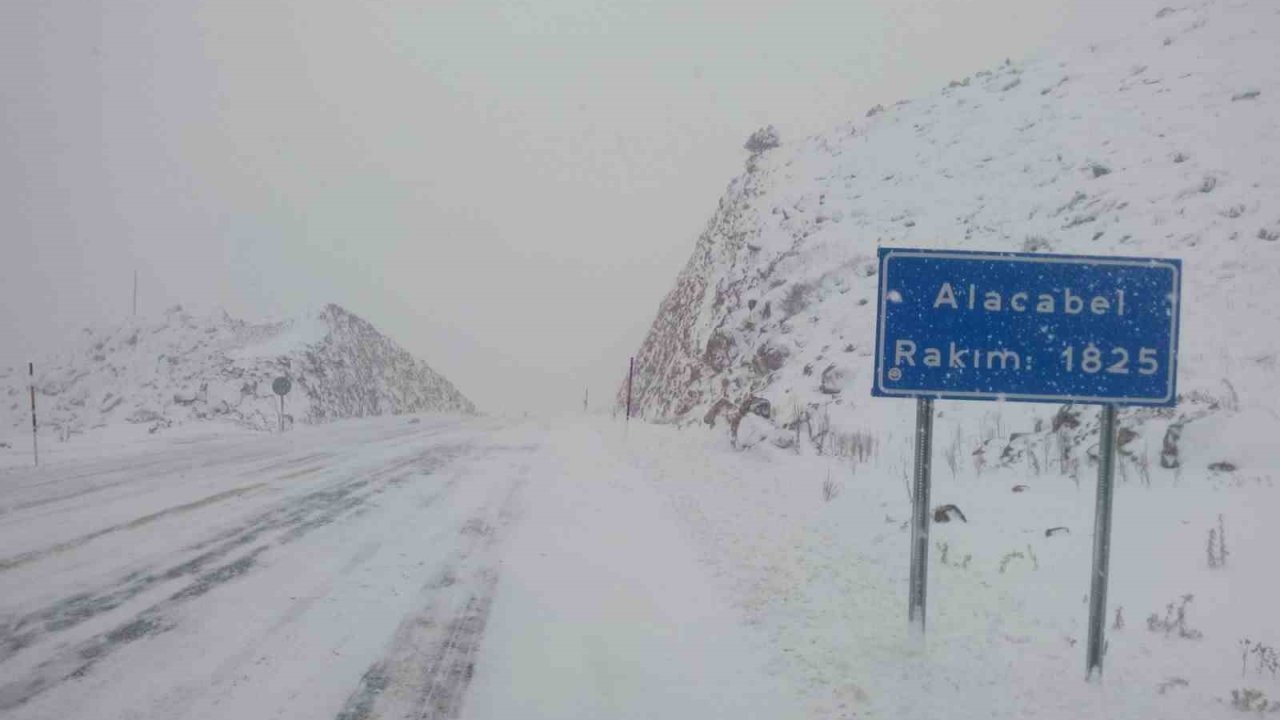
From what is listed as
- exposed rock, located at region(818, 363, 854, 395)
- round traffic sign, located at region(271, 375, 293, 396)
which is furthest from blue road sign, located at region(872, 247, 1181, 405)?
round traffic sign, located at region(271, 375, 293, 396)

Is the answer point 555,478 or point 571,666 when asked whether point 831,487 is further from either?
point 571,666

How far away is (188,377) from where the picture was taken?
85.7ft

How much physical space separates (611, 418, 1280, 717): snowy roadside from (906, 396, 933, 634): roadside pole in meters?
0.23

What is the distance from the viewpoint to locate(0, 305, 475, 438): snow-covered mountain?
24281 mm

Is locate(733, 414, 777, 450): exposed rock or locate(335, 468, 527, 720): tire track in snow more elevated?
locate(733, 414, 777, 450): exposed rock

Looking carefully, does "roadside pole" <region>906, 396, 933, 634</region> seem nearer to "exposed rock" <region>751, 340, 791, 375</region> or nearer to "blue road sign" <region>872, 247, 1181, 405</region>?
"blue road sign" <region>872, 247, 1181, 405</region>

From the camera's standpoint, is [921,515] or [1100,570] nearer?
[1100,570]

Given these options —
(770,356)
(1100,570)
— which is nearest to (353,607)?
(1100,570)

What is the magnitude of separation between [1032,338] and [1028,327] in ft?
0.23

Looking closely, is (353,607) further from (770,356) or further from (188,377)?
(188,377)

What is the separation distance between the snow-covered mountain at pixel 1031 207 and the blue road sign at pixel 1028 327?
16.7 feet

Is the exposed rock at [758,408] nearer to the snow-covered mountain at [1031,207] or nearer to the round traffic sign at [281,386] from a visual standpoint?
the snow-covered mountain at [1031,207]

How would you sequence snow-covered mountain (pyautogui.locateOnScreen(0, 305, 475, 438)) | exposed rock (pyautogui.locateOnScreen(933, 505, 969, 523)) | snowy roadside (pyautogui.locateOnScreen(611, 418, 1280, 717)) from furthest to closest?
snow-covered mountain (pyautogui.locateOnScreen(0, 305, 475, 438)) < exposed rock (pyautogui.locateOnScreen(933, 505, 969, 523)) < snowy roadside (pyautogui.locateOnScreen(611, 418, 1280, 717))

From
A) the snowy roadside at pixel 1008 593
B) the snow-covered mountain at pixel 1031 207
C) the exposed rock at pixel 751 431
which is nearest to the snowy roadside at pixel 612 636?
the snowy roadside at pixel 1008 593
